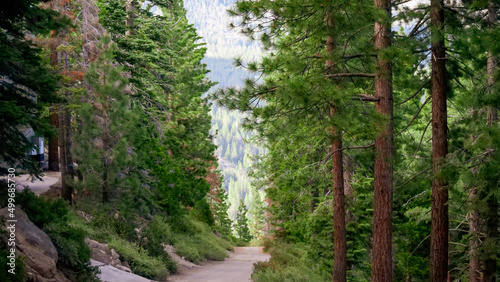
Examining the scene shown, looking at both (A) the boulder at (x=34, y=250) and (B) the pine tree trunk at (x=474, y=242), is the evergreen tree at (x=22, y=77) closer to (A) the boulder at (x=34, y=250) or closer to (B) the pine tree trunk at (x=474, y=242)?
(A) the boulder at (x=34, y=250)

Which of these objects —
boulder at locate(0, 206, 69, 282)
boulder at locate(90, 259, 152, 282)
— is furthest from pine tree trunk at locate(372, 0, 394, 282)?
boulder at locate(0, 206, 69, 282)

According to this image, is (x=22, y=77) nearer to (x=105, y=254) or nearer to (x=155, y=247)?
(x=105, y=254)

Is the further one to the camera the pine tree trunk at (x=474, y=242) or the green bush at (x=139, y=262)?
the green bush at (x=139, y=262)

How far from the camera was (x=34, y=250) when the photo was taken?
8.42 m

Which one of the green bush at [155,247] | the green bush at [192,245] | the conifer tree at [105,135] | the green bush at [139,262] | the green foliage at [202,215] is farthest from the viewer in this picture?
the green foliage at [202,215]

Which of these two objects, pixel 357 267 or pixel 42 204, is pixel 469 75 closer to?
pixel 357 267

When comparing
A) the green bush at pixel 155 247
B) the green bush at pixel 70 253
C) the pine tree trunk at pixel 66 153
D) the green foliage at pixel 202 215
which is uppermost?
the pine tree trunk at pixel 66 153

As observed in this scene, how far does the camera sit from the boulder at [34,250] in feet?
26.7

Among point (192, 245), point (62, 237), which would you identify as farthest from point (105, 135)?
point (192, 245)

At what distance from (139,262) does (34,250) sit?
287 inches

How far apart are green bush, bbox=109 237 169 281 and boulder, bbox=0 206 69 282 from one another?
6.22m

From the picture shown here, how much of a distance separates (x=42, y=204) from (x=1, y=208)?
1.43 metres

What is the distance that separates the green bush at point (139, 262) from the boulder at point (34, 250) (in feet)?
20.4

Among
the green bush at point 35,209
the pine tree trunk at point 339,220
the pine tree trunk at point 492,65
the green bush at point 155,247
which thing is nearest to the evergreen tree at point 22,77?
the green bush at point 35,209
